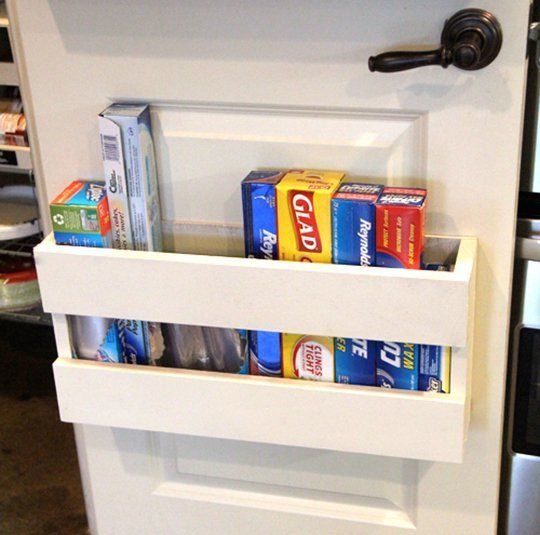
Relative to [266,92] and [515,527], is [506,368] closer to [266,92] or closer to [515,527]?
[515,527]

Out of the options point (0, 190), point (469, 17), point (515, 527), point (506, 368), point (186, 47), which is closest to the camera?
point (469, 17)

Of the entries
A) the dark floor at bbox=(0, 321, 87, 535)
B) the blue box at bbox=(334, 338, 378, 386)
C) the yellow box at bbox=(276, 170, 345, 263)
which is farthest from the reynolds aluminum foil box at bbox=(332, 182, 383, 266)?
the dark floor at bbox=(0, 321, 87, 535)

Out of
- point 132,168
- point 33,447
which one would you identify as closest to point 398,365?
point 132,168

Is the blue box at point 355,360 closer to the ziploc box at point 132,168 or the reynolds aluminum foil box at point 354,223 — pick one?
the reynolds aluminum foil box at point 354,223

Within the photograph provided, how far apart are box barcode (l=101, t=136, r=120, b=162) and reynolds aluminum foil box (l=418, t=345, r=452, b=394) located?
456mm

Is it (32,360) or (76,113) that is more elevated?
(76,113)

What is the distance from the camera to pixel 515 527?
140cm

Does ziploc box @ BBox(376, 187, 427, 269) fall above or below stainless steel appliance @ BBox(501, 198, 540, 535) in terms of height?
above

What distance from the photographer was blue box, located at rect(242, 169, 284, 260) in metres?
1.17

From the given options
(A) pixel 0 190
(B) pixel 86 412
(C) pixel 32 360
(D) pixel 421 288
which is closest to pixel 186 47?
(D) pixel 421 288

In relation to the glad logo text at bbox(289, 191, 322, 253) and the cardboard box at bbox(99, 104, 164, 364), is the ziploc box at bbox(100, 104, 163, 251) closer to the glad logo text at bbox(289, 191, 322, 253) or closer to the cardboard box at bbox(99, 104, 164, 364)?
the cardboard box at bbox(99, 104, 164, 364)

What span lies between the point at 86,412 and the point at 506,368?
1.92ft

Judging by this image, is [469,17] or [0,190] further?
[0,190]

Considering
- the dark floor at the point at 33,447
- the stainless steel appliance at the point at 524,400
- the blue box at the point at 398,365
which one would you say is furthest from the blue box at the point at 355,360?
the dark floor at the point at 33,447
